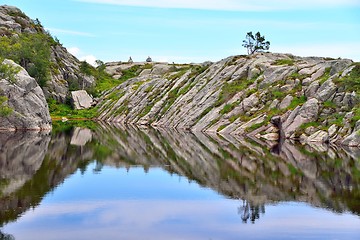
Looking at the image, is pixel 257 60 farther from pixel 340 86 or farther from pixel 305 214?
pixel 305 214

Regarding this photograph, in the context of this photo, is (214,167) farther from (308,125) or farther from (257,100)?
(257,100)

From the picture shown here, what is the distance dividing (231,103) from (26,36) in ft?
339

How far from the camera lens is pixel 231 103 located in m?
116

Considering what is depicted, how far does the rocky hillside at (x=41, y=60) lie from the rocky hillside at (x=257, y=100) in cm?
1881

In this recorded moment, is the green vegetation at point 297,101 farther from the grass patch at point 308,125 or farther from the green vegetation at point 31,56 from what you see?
the green vegetation at point 31,56

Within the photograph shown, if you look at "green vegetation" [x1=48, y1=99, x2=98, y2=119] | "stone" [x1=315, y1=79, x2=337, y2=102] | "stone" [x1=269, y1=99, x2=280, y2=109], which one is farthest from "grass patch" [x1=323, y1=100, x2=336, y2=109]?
"green vegetation" [x1=48, y1=99, x2=98, y2=119]

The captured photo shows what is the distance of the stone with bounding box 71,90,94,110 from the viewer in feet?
575

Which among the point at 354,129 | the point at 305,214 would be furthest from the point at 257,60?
the point at 305,214

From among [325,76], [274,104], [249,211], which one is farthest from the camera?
[325,76]

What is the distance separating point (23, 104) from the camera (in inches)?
4200

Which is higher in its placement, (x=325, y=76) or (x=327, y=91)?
(x=325, y=76)

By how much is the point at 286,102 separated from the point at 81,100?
307 ft

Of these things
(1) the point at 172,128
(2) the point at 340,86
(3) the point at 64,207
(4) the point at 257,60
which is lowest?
(3) the point at 64,207

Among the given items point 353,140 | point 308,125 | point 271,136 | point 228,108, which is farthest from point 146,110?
point 353,140
